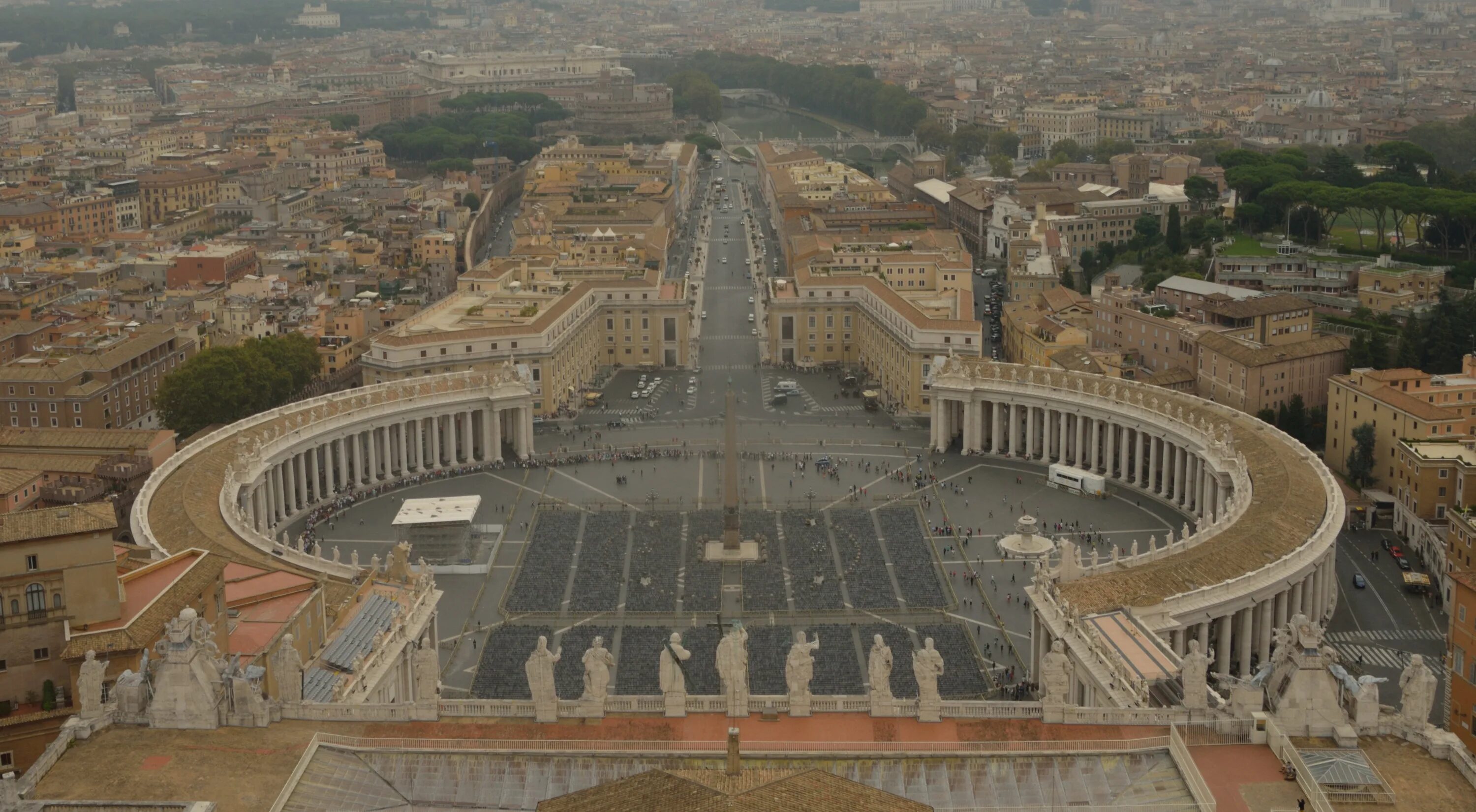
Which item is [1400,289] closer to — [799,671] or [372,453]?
[372,453]

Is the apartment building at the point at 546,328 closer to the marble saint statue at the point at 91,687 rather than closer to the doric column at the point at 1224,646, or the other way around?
the doric column at the point at 1224,646

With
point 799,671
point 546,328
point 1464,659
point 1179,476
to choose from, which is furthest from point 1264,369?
point 799,671

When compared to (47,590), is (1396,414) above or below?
below

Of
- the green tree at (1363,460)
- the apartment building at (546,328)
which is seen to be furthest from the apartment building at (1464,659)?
the apartment building at (546,328)

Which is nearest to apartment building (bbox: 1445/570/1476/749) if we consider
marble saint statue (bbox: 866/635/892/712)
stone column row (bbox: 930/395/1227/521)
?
marble saint statue (bbox: 866/635/892/712)

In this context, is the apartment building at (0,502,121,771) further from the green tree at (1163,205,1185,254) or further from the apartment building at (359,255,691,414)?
the green tree at (1163,205,1185,254)

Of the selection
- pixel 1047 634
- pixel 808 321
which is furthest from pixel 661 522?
pixel 808 321

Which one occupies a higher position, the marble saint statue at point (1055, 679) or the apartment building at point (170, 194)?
the apartment building at point (170, 194)

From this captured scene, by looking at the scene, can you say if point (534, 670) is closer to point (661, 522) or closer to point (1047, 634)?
point (1047, 634)
